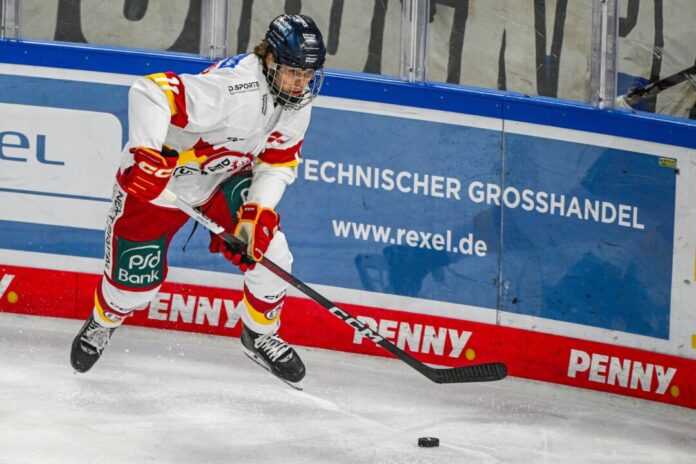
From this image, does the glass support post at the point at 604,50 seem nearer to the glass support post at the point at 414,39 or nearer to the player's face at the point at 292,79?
the glass support post at the point at 414,39

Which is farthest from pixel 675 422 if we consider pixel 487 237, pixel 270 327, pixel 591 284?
pixel 270 327

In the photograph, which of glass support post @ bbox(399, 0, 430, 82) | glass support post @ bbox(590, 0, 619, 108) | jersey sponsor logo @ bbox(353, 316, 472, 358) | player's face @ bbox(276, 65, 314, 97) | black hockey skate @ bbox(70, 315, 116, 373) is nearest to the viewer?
player's face @ bbox(276, 65, 314, 97)

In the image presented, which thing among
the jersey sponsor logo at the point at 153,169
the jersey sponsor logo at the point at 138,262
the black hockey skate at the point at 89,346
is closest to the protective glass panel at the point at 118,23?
the jersey sponsor logo at the point at 138,262

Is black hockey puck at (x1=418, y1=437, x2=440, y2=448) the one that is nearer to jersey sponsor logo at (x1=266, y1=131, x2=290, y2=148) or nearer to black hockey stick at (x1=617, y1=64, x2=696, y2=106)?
jersey sponsor logo at (x1=266, y1=131, x2=290, y2=148)

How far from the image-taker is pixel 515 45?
510 centimetres

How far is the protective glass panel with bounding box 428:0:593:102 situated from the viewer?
5.04 meters

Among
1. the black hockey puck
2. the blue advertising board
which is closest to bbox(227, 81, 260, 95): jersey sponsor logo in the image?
the blue advertising board

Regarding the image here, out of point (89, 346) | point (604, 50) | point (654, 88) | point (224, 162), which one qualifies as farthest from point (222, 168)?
point (654, 88)

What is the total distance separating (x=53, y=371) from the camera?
4996 millimetres

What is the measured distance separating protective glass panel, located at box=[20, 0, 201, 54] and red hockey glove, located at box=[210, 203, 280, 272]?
1287 mm

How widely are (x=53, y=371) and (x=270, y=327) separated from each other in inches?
34.8

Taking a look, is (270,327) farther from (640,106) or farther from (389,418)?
(640,106)

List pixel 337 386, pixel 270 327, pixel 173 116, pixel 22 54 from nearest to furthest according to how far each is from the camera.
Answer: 1. pixel 173 116
2. pixel 270 327
3. pixel 337 386
4. pixel 22 54

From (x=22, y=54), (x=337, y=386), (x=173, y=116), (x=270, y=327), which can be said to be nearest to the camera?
(x=173, y=116)
